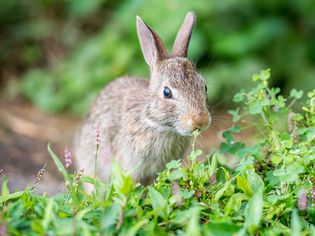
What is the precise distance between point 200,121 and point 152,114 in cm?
65

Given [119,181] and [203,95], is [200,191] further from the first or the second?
[203,95]

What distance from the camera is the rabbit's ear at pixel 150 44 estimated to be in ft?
19.4

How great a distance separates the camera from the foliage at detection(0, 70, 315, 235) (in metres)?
3.57

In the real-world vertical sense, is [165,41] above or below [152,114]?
above

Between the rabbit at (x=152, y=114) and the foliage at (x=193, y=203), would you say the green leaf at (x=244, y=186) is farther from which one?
the rabbit at (x=152, y=114)

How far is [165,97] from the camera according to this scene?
5742 millimetres

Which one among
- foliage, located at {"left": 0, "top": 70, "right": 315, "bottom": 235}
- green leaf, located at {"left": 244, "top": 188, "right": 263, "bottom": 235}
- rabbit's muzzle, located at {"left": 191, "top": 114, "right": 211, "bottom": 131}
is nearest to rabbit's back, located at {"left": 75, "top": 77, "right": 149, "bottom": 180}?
rabbit's muzzle, located at {"left": 191, "top": 114, "right": 211, "bottom": 131}

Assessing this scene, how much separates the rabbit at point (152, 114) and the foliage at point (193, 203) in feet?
3.20

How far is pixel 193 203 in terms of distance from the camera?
401 centimetres

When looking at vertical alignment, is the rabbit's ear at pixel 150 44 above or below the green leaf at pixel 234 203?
above

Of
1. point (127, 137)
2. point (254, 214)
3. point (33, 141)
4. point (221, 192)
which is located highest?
point (33, 141)

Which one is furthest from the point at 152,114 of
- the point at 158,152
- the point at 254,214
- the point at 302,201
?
the point at 254,214

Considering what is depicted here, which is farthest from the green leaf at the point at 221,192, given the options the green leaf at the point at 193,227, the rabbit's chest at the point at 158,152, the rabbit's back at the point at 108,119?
the rabbit's back at the point at 108,119

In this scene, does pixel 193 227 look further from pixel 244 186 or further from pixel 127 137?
pixel 127 137
